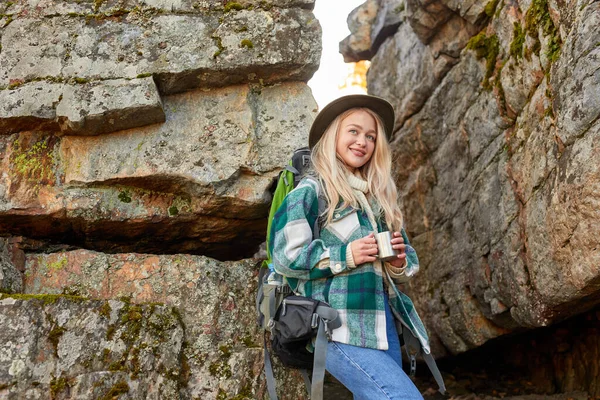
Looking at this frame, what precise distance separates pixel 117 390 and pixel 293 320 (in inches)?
57.9

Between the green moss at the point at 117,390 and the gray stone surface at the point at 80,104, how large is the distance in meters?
2.28

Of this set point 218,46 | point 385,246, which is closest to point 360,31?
point 218,46

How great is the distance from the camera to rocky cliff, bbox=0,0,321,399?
15.1 ft

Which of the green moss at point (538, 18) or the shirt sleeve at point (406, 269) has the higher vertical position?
the green moss at point (538, 18)

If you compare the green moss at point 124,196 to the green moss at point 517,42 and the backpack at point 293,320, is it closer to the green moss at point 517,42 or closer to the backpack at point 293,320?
the backpack at point 293,320

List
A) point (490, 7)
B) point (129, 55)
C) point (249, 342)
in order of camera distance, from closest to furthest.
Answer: point (249, 342)
point (129, 55)
point (490, 7)

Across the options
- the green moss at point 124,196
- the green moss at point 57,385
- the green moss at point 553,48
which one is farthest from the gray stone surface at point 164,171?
the green moss at point 553,48

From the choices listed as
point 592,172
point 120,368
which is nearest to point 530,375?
point 592,172

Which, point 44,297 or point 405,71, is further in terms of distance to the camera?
point 405,71

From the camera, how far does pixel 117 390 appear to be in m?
4.13

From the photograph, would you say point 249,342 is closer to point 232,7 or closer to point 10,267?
point 10,267

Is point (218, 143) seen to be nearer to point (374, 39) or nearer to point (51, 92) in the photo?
point (51, 92)

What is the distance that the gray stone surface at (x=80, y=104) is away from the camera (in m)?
4.94

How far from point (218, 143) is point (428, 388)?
5638mm
